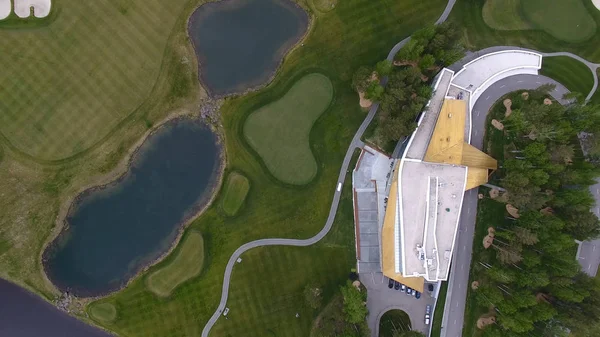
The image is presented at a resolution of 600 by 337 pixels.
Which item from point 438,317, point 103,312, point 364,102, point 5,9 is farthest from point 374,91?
point 5,9

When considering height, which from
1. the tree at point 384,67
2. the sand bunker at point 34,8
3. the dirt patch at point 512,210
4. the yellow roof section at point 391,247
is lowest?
the yellow roof section at point 391,247

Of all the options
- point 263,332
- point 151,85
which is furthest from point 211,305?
point 151,85

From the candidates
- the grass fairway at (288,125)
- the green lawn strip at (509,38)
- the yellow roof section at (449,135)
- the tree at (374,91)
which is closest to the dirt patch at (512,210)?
the yellow roof section at (449,135)

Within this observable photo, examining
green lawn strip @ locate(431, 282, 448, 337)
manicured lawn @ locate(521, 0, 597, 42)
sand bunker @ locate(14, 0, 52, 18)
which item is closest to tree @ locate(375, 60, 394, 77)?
manicured lawn @ locate(521, 0, 597, 42)

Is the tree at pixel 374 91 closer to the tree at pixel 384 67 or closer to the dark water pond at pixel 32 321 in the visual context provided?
the tree at pixel 384 67

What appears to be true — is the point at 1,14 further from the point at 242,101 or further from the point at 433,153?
the point at 433,153

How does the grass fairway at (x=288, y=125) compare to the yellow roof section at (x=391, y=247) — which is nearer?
the yellow roof section at (x=391, y=247)
